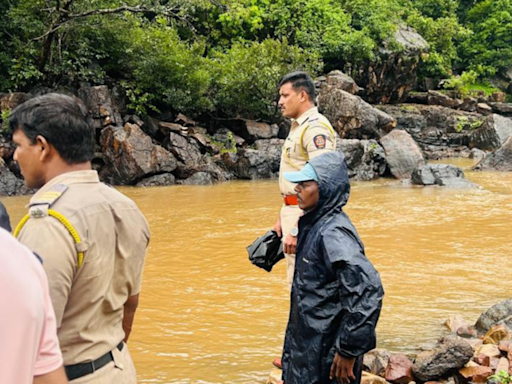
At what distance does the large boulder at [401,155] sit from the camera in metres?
18.8

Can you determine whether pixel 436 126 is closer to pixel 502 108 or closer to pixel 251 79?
pixel 502 108

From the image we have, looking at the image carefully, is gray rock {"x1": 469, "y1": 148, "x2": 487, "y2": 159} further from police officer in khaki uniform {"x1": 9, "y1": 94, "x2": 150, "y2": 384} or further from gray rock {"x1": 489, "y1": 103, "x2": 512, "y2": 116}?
police officer in khaki uniform {"x1": 9, "y1": 94, "x2": 150, "y2": 384}

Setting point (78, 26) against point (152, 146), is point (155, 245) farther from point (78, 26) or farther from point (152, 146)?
point (78, 26)

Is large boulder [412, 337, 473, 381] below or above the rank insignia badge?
below

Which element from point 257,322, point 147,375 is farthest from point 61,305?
point 257,322

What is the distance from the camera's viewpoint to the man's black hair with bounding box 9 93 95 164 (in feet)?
5.46

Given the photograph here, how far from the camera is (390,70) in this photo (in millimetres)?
28984

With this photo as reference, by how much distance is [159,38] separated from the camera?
19031mm

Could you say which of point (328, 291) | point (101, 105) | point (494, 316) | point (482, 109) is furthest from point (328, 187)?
point (482, 109)

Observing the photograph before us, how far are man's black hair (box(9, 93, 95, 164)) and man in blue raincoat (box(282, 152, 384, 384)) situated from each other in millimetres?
1179

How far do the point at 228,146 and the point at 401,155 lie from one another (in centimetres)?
626

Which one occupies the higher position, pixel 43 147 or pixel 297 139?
pixel 43 147

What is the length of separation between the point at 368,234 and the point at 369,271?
6.93 m

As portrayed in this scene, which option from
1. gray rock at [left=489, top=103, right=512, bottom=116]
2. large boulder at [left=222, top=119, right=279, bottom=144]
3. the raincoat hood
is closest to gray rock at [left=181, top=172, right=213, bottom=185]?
large boulder at [left=222, top=119, right=279, bottom=144]
